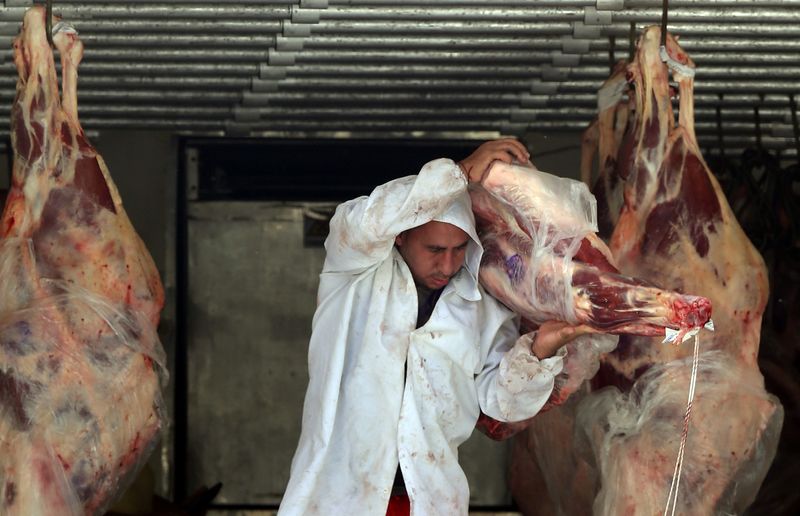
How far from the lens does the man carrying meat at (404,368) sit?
466 cm

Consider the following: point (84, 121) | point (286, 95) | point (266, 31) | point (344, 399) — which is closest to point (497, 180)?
point (344, 399)

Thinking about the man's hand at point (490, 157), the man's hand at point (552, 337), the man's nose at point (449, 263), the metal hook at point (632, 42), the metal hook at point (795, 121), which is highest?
the metal hook at point (632, 42)

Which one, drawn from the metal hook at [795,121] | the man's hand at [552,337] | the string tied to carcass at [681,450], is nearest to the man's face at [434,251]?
the man's hand at [552,337]

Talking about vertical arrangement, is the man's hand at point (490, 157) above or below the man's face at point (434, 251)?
above

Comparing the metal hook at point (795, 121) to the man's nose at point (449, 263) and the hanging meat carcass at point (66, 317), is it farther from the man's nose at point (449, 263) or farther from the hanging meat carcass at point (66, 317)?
the hanging meat carcass at point (66, 317)

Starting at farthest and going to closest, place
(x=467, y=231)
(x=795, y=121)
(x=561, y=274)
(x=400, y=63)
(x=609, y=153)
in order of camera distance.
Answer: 1. (x=795, y=121)
2. (x=400, y=63)
3. (x=609, y=153)
4. (x=467, y=231)
5. (x=561, y=274)

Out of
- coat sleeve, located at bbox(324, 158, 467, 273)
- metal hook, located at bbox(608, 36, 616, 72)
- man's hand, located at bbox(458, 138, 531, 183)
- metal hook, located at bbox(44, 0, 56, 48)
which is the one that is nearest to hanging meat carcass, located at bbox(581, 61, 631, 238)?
metal hook, located at bbox(608, 36, 616, 72)

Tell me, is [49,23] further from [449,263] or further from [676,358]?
[676,358]

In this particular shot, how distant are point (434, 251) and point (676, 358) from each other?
37.5 inches

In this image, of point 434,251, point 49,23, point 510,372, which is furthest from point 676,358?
point 49,23

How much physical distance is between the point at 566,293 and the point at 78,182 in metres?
1.67

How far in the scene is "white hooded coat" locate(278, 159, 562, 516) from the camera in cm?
466

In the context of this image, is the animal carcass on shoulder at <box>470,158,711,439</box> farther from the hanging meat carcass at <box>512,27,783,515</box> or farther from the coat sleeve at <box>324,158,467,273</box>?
the hanging meat carcass at <box>512,27,783,515</box>

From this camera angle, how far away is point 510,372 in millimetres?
4691
